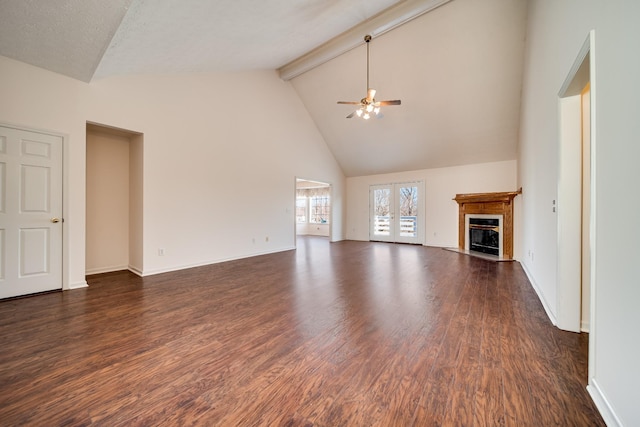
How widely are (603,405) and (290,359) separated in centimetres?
170

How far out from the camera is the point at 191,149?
4.64 m

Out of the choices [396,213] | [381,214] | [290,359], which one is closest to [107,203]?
[290,359]

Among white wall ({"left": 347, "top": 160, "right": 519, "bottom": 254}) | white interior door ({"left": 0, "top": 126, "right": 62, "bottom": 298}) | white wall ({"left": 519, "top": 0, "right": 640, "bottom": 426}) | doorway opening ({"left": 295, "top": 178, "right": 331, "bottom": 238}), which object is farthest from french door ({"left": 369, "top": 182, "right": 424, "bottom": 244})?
white interior door ({"left": 0, "top": 126, "right": 62, "bottom": 298})

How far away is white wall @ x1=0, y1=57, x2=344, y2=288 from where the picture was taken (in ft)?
10.9

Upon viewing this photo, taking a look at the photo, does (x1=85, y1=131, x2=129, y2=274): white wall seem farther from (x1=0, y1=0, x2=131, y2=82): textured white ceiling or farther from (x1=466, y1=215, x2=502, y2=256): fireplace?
(x1=466, y1=215, x2=502, y2=256): fireplace

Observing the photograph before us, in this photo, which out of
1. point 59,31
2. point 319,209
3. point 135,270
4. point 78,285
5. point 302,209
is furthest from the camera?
point 302,209

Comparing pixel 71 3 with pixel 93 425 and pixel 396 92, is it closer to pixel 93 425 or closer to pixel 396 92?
pixel 93 425

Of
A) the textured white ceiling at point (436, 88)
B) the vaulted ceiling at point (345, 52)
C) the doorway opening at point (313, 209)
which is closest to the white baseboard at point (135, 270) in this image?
the vaulted ceiling at point (345, 52)

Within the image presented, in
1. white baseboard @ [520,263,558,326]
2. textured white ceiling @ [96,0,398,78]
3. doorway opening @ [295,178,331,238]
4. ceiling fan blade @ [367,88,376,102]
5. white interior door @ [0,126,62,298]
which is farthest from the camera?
doorway opening @ [295,178,331,238]

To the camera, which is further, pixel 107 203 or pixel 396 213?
pixel 396 213

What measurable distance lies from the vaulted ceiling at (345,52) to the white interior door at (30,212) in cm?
101

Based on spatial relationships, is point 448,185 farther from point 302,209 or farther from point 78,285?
point 78,285

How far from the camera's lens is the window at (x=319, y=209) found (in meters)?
11.0

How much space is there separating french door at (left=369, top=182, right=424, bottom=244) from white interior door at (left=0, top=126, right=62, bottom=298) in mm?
7417
